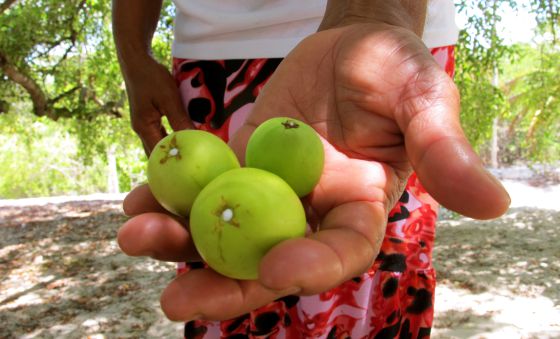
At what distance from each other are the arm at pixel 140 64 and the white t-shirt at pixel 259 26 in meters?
→ 0.23

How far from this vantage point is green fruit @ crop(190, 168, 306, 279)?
0.96 m

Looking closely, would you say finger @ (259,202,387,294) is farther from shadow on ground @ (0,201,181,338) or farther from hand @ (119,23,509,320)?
shadow on ground @ (0,201,181,338)

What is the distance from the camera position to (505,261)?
4742 mm

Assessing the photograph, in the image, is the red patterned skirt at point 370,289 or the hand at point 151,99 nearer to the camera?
the red patterned skirt at point 370,289

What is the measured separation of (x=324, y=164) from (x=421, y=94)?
30 cm

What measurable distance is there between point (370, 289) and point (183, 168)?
70 centimetres

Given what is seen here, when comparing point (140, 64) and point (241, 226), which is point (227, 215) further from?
point (140, 64)

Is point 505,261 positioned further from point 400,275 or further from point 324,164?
point 324,164

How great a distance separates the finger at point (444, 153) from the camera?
3.03ft

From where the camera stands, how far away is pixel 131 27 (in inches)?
76.1

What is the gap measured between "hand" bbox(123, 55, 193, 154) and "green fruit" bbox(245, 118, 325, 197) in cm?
61

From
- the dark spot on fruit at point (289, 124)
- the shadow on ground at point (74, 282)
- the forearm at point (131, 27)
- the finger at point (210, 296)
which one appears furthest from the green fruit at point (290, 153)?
the shadow on ground at point (74, 282)

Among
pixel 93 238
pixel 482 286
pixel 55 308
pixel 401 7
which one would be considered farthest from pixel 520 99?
pixel 401 7

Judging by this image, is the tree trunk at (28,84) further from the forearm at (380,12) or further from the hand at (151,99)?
the forearm at (380,12)
